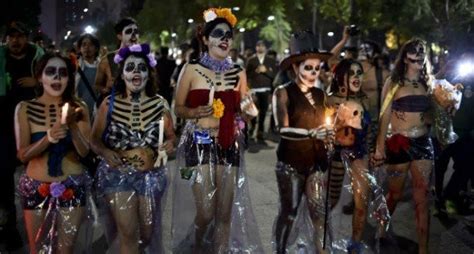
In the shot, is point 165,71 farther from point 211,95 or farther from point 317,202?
point 317,202

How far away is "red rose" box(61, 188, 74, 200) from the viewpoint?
3.75 metres

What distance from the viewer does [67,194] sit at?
377cm

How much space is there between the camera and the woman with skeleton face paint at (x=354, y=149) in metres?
4.89

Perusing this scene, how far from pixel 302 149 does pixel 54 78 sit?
2.09m

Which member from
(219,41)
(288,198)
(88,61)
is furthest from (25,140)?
(88,61)

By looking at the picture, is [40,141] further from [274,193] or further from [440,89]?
[274,193]

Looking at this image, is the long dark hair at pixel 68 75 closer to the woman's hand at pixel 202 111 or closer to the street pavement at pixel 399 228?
the woman's hand at pixel 202 111

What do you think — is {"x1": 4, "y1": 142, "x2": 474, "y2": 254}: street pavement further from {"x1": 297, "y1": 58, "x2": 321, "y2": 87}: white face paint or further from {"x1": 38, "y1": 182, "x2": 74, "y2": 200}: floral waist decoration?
{"x1": 38, "y1": 182, "x2": 74, "y2": 200}: floral waist decoration

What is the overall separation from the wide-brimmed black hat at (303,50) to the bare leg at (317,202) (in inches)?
39.7

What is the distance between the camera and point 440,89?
16.9 ft

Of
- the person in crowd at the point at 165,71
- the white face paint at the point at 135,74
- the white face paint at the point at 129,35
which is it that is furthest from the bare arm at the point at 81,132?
the person in crowd at the point at 165,71

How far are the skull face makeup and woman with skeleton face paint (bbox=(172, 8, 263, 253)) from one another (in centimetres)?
52

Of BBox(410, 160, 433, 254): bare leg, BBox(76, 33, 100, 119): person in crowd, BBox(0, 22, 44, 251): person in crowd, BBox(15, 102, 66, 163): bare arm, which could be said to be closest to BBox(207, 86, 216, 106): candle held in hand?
BBox(15, 102, 66, 163): bare arm

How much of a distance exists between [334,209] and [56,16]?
7.39 m
